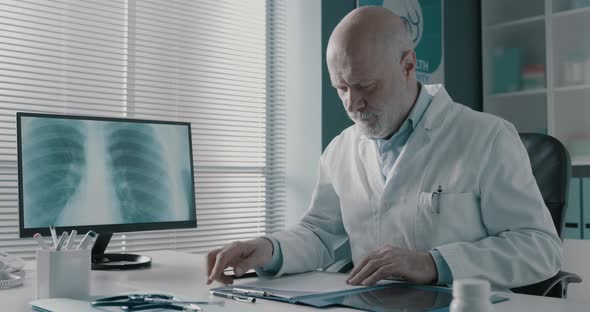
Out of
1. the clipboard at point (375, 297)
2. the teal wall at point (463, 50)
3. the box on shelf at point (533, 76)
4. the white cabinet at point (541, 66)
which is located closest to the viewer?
the clipboard at point (375, 297)

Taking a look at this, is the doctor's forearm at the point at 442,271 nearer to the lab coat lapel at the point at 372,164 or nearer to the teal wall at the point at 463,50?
the lab coat lapel at the point at 372,164

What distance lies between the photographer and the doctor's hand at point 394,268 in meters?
1.18

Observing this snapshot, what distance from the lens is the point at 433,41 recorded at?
3.58m

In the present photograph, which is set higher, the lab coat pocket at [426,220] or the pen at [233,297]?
the lab coat pocket at [426,220]

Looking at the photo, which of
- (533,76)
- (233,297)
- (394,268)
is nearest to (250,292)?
(233,297)

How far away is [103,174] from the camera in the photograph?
159 cm

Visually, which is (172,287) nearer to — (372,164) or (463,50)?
(372,164)

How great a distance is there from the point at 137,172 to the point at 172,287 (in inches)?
18.8

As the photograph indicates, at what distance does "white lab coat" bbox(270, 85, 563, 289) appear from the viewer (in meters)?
1.31

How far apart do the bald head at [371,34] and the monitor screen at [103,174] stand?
0.57m

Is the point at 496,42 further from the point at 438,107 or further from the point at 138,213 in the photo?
the point at 138,213

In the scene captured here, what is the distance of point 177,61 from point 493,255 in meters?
1.98

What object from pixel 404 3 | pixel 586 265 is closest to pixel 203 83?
pixel 404 3

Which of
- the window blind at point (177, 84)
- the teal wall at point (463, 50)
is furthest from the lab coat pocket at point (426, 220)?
the teal wall at point (463, 50)
